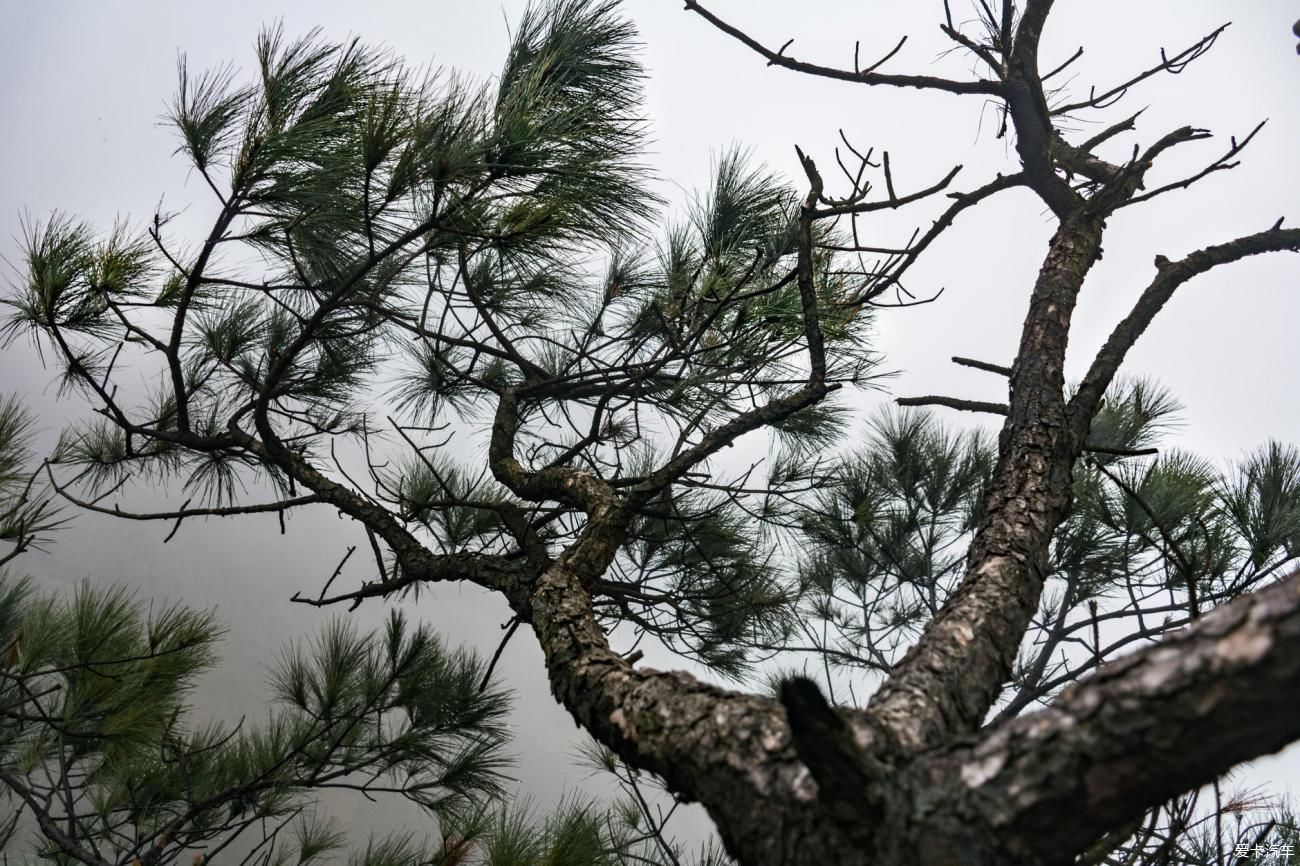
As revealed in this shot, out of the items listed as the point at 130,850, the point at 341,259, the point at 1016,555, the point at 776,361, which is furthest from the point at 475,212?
the point at 130,850

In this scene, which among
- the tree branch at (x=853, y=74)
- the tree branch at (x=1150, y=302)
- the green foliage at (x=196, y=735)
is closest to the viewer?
the tree branch at (x=1150, y=302)

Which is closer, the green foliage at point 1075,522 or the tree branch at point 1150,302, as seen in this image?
the tree branch at point 1150,302

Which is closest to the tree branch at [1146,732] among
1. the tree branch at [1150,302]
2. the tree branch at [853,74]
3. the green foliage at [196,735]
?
the tree branch at [1150,302]

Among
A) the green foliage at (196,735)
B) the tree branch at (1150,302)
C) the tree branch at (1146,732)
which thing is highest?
the green foliage at (196,735)

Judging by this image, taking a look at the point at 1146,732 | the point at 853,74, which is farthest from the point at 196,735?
the point at 1146,732

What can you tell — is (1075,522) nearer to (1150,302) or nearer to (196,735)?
(1150,302)

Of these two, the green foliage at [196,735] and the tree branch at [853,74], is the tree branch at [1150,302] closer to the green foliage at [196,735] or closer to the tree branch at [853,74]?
the tree branch at [853,74]

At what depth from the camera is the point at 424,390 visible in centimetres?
137

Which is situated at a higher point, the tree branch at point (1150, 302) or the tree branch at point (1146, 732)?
the tree branch at point (1150, 302)

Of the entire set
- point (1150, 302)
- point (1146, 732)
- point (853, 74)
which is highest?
point (853, 74)

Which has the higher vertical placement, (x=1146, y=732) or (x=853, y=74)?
(x=853, y=74)

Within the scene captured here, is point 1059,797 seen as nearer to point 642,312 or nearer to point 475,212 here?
point 475,212

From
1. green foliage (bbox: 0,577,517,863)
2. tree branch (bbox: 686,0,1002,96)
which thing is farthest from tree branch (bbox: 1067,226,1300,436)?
green foliage (bbox: 0,577,517,863)

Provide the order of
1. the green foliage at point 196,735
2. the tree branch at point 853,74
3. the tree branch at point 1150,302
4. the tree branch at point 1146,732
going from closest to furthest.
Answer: the tree branch at point 1146,732 < the tree branch at point 1150,302 < the tree branch at point 853,74 < the green foliage at point 196,735
